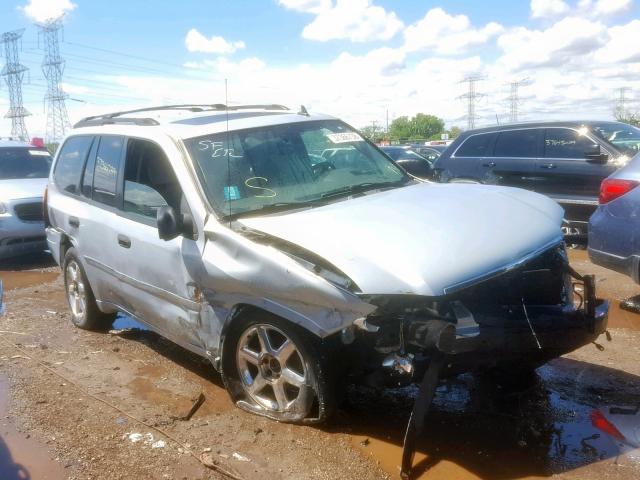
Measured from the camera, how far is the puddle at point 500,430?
3234 mm

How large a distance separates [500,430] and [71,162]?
4416mm

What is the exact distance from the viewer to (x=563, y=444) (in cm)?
344

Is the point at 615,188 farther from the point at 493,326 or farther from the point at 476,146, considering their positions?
the point at 476,146

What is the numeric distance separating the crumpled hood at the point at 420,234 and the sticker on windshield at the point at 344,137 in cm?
91

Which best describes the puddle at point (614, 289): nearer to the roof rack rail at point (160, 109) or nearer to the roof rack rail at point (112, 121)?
the roof rack rail at point (160, 109)

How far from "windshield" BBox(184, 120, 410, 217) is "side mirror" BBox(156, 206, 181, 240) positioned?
0.26 m

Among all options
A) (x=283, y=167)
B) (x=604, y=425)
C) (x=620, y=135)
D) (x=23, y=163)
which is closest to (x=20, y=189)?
(x=23, y=163)

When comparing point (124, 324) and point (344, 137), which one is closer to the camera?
point (344, 137)

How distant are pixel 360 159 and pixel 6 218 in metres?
6.59

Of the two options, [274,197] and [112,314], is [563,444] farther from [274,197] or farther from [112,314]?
[112,314]

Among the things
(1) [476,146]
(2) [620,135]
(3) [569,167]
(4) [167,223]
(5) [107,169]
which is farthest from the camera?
(1) [476,146]

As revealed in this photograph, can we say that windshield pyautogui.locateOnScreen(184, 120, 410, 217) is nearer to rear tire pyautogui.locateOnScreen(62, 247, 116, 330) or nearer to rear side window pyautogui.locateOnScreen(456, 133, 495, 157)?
rear tire pyautogui.locateOnScreen(62, 247, 116, 330)

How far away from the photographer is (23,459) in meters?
3.54

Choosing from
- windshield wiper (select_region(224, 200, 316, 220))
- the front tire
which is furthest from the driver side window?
the front tire
